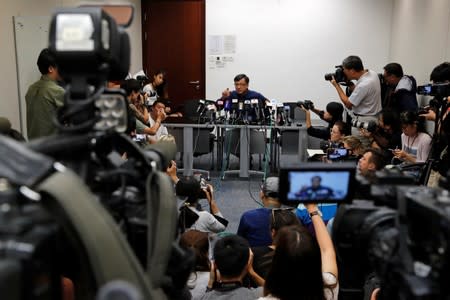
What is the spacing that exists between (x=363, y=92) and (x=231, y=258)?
3.43 metres

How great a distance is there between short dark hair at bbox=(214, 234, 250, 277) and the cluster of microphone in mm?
3536

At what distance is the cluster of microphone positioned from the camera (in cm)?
536

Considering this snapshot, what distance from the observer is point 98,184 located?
75 centimetres

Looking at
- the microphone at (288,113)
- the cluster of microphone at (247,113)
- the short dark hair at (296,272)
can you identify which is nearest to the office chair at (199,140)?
the cluster of microphone at (247,113)

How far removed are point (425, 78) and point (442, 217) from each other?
4.97 meters

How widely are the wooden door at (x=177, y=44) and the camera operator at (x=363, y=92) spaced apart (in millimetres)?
3226

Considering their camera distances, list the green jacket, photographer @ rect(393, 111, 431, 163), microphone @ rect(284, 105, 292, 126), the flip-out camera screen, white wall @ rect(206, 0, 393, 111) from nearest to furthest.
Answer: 1. the flip-out camera screen
2. the green jacket
3. photographer @ rect(393, 111, 431, 163)
4. microphone @ rect(284, 105, 292, 126)
5. white wall @ rect(206, 0, 393, 111)

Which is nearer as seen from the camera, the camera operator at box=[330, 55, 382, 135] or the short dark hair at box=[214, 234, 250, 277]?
the short dark hair at box=[214, 234, 250, 277]

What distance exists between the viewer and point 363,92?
15.6 feet

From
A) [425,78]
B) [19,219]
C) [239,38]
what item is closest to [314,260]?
[19,219]

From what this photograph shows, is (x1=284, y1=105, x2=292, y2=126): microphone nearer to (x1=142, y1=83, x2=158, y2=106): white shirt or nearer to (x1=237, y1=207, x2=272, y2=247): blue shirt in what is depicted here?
(x1=142, y1=83, x2=158, y2=106): white shirt

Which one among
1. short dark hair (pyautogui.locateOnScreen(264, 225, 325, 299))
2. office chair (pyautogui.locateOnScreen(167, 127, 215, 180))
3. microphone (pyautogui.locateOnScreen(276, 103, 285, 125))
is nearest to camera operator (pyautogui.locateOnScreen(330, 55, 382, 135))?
microphone (pyautogui.locateOnScreen(276, 103, 285, 125))

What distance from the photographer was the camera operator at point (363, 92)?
4.75 meters

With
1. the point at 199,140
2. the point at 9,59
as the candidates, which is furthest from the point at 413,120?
the point at 9,59
